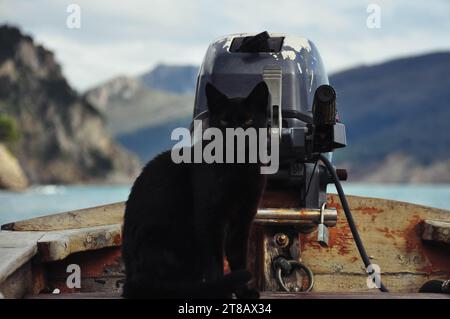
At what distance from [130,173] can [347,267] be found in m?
172

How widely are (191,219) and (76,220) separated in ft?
12.2

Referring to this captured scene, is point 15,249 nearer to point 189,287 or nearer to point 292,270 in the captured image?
point 189,287

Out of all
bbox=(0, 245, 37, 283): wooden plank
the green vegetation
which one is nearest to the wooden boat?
bbox=(0, 245, 37, 283): wooden plank

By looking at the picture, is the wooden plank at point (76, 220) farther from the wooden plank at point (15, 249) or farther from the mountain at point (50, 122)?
the mountain at point (50, 122)

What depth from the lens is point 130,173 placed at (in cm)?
17825

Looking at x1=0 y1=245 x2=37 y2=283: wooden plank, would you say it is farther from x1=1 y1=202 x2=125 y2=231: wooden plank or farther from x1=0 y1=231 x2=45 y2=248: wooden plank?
x1=1 y1=202 x2=125 y2=231: wooden plank

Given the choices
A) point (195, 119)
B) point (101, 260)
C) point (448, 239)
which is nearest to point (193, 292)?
point (195, 119)

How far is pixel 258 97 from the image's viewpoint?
16.1ft

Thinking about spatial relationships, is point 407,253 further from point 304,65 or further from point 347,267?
point 304,65

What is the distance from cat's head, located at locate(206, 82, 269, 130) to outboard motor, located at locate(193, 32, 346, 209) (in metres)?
0.95

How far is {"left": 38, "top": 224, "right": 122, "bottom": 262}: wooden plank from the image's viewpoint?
21.6 ft

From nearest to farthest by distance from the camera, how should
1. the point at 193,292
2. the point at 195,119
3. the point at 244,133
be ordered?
the point at 193,292, the point at 244,133, the point at 195,119

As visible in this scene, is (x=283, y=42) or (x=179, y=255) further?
(x=283, y=42)

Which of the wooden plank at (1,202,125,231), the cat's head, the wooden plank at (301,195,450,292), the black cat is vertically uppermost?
the cat's head
